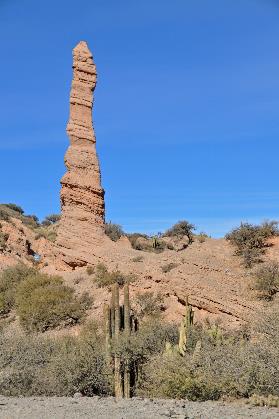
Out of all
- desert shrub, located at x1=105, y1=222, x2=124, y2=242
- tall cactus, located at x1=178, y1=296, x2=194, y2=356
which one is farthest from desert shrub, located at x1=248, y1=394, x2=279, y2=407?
desert shrub, located at x1=105, y1=222, x2=124, y2=242

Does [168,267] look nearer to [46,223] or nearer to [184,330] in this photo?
[184,330]

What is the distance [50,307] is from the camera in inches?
971

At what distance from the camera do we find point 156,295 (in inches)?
927

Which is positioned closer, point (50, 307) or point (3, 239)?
point (50, 307)

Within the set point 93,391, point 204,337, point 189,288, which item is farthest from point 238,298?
point 93,391

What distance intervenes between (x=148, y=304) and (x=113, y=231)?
58.4 ft

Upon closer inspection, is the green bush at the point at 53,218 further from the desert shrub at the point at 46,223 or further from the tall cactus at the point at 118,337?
the tall cactus at the point at 118,337

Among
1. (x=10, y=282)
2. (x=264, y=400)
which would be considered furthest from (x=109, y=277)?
(x=264, y=400)

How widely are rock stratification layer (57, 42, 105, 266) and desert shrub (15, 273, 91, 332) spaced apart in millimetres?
2168

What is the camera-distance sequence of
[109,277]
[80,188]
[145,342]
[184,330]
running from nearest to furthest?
[184,330] < [145,342] < [109,277] < [80,188]

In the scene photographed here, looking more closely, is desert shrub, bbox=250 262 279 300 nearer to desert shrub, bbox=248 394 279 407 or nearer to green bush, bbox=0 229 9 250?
desert shrub, bbox=248 394 279 407

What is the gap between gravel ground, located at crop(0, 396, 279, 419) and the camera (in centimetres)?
1009

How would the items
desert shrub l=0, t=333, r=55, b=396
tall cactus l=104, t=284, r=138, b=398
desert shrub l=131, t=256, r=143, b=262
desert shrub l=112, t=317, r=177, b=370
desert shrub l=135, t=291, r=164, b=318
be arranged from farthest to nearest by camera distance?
desert shrub l=131, t=256, r=143, b=262 → desert shrub l=135, t=291, r=164, b=318 → desert shrub l=112, t=317, r=177, b=370 → tall cactus l=104, t=284, r=138, b=398 → desert shrub l=0, t=333, r=55, b=396

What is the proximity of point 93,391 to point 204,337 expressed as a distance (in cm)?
382
